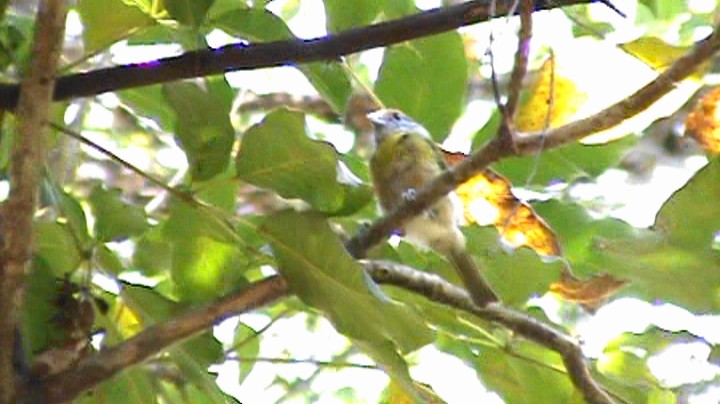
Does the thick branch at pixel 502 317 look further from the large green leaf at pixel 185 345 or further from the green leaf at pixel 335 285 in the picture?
the large green leaf at pixel 185 345

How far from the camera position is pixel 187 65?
824mm

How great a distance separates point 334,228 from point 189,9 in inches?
7.3

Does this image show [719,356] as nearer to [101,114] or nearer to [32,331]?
[32,331]

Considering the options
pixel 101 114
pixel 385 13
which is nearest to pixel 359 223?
pixel 385 13

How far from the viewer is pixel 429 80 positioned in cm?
108

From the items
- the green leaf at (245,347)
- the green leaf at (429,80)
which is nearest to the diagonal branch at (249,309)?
the green leaf at (429,80)

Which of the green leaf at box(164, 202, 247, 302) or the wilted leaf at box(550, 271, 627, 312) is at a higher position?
the green leaf at box(164, 202, 247, 302)

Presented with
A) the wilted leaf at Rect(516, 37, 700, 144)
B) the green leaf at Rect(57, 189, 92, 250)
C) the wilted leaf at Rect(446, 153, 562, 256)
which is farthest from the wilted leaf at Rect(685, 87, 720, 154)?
the green leaf at Rect(57, 189, 92, 250)

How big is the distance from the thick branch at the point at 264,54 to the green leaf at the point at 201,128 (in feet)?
0.12

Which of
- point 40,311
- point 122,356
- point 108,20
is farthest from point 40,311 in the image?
point 108,20

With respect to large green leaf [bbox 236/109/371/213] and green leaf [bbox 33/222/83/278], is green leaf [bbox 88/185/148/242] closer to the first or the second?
green leaf [bbox 33/222/83/278]

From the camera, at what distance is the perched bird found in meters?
1.09

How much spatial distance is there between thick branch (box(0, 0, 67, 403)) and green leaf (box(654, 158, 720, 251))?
0.45 meters

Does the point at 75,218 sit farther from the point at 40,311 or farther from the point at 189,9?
the point at 189,9
